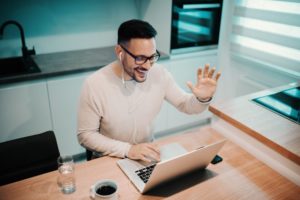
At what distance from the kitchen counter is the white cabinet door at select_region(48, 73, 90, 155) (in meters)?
1.25

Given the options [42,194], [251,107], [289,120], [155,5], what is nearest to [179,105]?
[251,107]

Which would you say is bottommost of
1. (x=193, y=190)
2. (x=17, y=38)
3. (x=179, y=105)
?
(x=193, y=190)

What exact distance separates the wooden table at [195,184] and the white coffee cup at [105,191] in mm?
74

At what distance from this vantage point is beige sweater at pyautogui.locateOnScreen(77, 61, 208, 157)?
57.2 inches

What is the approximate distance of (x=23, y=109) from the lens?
222 centimetres

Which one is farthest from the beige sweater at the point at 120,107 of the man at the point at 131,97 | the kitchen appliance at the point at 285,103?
the kitchen appliance at the point at 285,103

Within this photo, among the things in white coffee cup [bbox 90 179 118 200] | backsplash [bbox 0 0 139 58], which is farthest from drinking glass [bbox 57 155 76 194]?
backsplash [bbox 0 0 139 58]

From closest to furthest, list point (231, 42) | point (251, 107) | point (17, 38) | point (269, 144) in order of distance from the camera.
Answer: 1. point (269, 144)
2. point (251, 107)
3. point (17, 38)
4. point (231, 42)

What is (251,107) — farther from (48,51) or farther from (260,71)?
(48,51)

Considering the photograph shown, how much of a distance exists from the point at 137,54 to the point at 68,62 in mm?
1241

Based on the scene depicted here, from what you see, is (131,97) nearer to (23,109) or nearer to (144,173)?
(144,173)

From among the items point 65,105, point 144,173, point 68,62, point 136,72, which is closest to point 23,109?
point 65,105

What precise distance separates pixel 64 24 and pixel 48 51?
296 mm

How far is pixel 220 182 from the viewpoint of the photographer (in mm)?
1173
